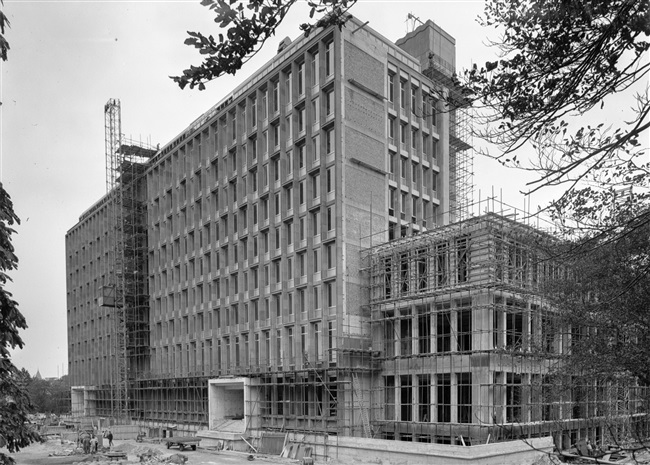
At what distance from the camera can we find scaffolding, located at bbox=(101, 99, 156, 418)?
66.6m

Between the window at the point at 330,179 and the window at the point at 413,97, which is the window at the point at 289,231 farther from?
the window at the point at 413,97

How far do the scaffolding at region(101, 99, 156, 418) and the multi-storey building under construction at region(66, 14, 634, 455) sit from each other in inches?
206

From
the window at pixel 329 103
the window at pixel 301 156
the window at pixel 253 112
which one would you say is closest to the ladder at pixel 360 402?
the window at pixel 301 156

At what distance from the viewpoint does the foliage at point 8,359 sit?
28.7ft

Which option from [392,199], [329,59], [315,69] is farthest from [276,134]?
[392,199]

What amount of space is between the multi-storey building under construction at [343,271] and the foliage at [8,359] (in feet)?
63.2

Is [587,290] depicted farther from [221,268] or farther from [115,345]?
[115,345]

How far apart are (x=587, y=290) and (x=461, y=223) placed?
1637cm

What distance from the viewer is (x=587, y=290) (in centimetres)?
1780

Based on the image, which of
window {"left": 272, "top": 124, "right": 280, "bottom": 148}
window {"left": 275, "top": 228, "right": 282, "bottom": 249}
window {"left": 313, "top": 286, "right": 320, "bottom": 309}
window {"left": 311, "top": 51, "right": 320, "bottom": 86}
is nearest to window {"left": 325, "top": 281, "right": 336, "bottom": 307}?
window {"left": 313, "top": 286, "right": 320, "bottom": 309}

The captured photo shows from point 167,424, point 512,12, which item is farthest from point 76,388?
point 512,12

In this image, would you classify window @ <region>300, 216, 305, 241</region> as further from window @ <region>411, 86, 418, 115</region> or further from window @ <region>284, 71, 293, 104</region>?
window @ <region>411, 86, 418, 115</region>

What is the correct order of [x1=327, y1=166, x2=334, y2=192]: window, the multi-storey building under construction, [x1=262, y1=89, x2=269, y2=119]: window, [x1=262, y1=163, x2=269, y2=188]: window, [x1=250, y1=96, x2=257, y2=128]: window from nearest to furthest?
1. the multi-storey building under construction
2. [x1=327, y1=166, x2=334, y2=192]: window
3. [x1=262, y1=163, x2=269, y2=188]: window
4. [x1=262, y1=89, x2=269, y2=119]: window
5. [x1=250, y1=96, x2=257, y2=128]: window

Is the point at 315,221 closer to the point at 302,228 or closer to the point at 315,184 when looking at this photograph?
the point at 302,228
